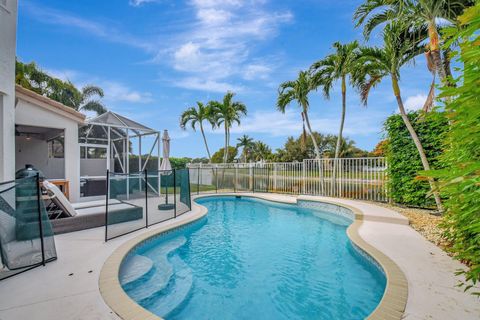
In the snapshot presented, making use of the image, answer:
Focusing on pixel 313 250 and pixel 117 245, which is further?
pixel 313 250

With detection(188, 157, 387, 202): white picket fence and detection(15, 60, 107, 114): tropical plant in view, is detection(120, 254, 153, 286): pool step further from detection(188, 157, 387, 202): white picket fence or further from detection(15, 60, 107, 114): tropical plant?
detection(15, 60, 107, 114): tropical plant

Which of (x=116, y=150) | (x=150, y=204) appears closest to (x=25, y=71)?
(x=116, y=150)

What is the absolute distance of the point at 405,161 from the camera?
8.08 metres

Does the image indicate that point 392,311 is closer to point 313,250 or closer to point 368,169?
point 313,250

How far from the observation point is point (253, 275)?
425 centimetres

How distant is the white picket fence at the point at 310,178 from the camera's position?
9531mm

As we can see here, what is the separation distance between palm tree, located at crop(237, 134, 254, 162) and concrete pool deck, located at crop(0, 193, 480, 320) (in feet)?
114

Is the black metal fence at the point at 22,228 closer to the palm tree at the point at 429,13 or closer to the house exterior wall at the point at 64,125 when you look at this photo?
the house exterior wall at the point at 64,125

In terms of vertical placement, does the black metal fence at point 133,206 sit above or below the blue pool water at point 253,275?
above

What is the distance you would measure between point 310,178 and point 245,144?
2808cm

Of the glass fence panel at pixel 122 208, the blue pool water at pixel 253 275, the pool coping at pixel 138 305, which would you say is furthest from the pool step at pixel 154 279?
the glass fence panel at pixel 122 208

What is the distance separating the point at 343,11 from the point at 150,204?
10430 millimetres

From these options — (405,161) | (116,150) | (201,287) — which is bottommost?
(201,287)

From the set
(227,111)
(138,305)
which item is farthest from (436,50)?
(227,111)
